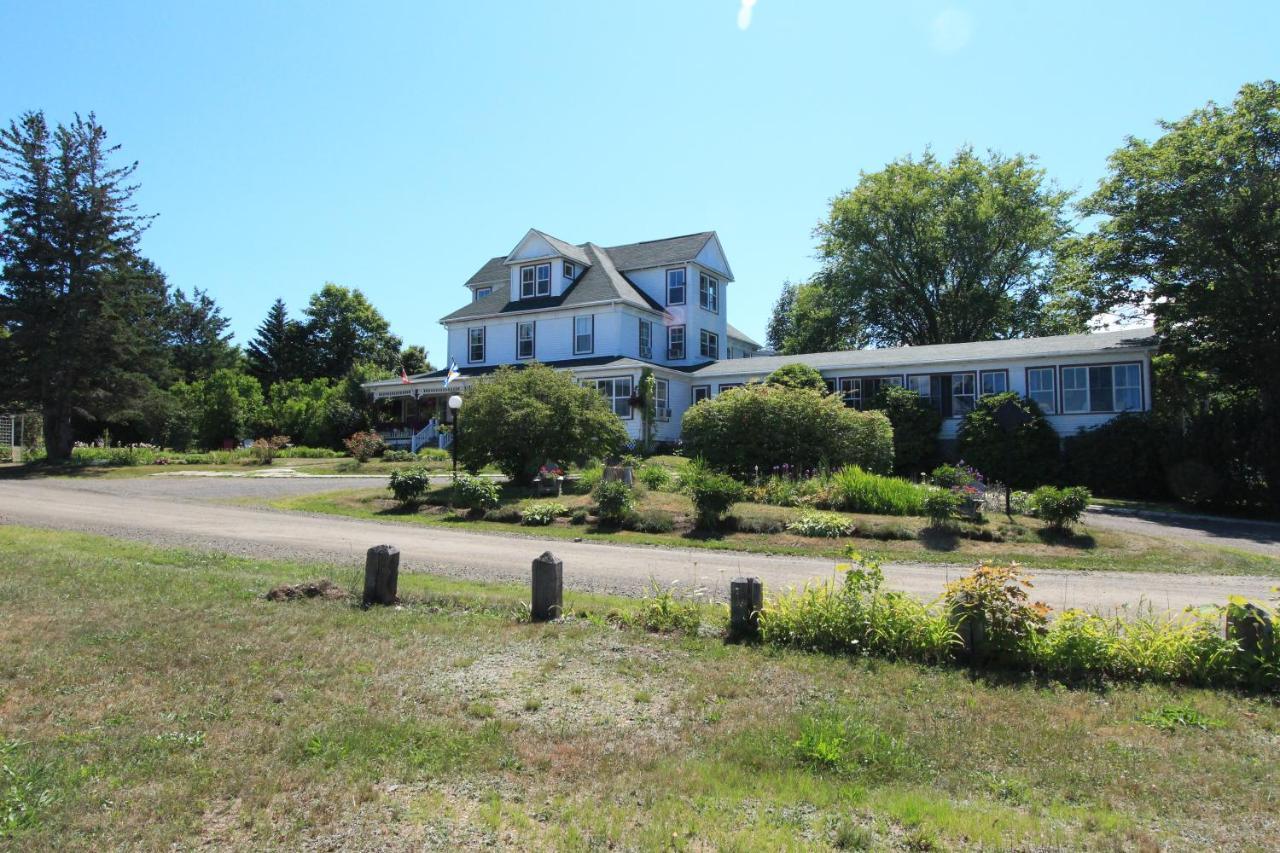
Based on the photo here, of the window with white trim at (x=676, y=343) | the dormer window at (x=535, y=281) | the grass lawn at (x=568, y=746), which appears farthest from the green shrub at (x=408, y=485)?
the window with white trim at (x=676, y=343)

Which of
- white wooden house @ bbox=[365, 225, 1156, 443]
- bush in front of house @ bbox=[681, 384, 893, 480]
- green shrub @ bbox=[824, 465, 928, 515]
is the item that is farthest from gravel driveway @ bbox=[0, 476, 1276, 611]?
white wooden house @ bbox=[365, 225, 1156, 443]

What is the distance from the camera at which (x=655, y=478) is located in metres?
21.4

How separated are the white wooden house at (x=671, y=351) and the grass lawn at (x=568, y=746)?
26393 millimetres

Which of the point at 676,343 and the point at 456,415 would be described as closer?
the point at 456,415

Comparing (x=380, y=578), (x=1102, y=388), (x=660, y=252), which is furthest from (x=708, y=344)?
(x=380, y=578)

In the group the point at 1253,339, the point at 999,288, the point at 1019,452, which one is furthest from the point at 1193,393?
the point at 999,288

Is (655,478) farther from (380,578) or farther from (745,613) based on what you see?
(745,613)

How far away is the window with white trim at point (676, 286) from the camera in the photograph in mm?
41000

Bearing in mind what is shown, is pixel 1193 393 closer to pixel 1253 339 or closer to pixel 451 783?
pixel 1253 339

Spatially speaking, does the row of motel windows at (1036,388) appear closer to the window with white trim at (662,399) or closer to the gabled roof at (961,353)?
the gabled roof at (961,353)

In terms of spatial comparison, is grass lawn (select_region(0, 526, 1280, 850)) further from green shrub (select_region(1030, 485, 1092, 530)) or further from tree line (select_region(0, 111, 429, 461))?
tree line (select_region(0, 111, 429, 461))

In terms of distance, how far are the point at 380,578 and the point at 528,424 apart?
1350 cm

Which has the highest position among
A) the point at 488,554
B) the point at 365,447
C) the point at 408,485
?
the point at 365,447

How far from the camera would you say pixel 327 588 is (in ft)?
28.9
